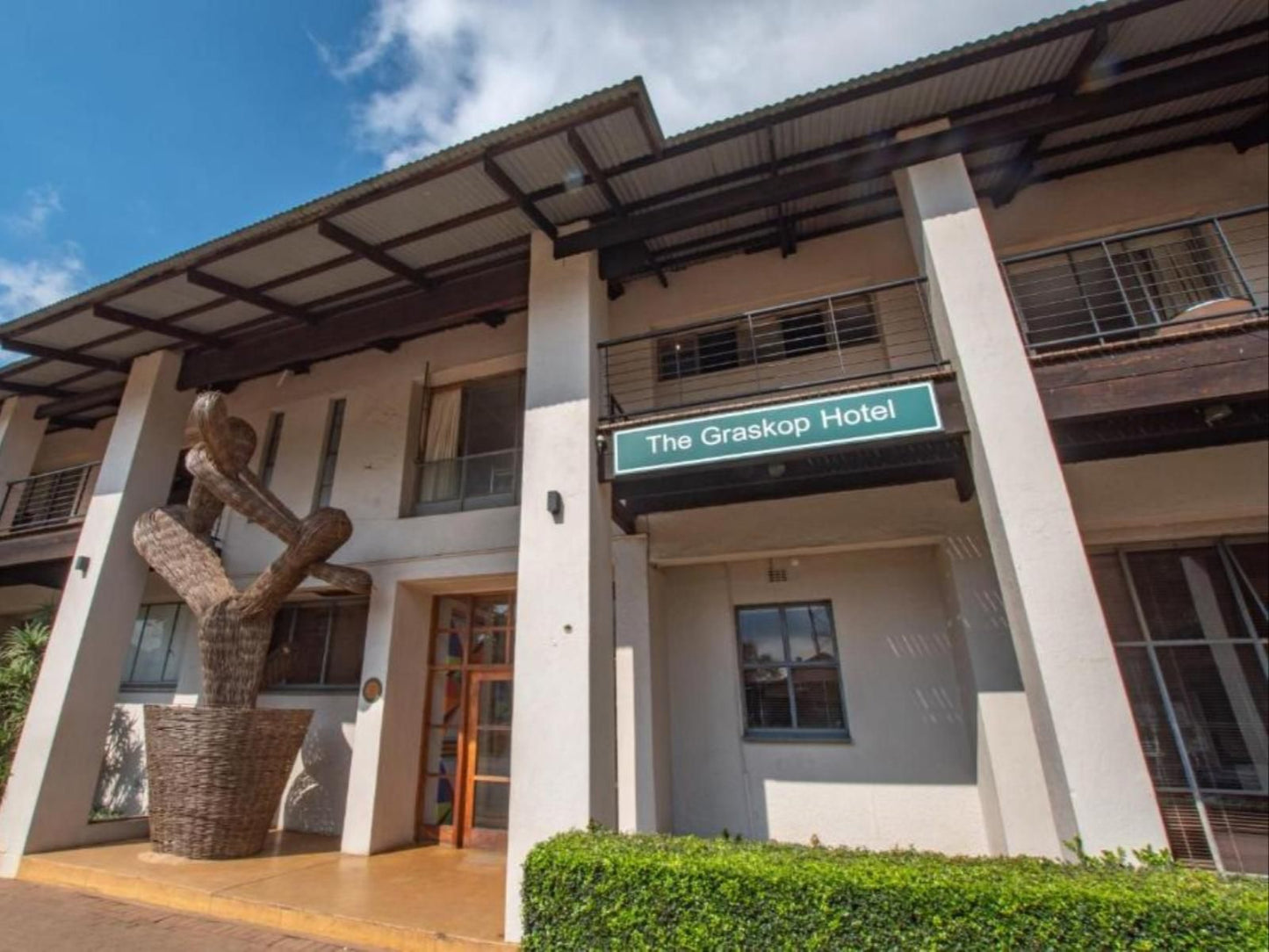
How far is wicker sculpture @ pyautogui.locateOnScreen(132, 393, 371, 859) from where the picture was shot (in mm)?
6191

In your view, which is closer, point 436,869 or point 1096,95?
point 1096,95

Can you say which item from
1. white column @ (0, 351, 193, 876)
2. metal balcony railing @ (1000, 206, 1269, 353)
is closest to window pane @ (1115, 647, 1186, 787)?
metal balcony railing @ (1000, 206, 1269, 353)

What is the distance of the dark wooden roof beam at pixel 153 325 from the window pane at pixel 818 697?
8557mm

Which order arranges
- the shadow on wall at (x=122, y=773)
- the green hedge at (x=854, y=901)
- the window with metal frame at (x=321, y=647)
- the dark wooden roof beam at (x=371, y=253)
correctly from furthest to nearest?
1. the shadow on wall at (x=122, y=773)
2. the window with metal frame at (x=321, y=647)
3. the dark wooden roof beam at (x=371, y=253)
4. the green hedge at (x=854, y=901)

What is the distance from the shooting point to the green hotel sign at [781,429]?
4527mm

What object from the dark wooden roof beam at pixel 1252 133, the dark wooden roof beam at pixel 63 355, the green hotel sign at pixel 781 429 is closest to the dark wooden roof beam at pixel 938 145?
the dark wooden roof beam at pixel 1252 133

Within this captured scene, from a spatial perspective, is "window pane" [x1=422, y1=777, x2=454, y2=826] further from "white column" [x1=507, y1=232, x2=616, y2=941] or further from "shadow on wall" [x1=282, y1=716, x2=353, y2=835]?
"white column" [x1=507, y1=232, x2=616, y2=941]

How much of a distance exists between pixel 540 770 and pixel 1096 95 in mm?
7201

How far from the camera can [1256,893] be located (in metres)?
2.84

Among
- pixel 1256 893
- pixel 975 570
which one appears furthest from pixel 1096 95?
pixel 1256 893

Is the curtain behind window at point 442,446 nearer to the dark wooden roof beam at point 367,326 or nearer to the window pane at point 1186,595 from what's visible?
the dark wooden roof beam at point 367,326

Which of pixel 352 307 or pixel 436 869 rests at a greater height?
pixel 352 307

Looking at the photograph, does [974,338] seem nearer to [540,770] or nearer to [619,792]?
[540,770]

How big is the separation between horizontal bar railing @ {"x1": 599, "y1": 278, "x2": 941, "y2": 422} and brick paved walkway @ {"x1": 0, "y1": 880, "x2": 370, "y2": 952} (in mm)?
5277
